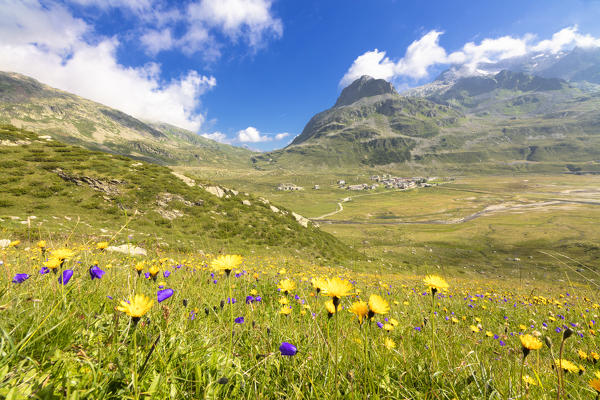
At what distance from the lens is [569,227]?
75.7 m

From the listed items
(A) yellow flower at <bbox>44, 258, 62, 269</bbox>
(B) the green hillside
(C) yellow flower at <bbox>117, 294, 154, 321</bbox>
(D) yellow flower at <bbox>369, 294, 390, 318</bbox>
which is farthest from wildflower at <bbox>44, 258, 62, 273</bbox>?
(B) the green hillside

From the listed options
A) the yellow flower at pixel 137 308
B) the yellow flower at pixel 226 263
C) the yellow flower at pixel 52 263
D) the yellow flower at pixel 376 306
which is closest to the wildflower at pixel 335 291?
the yellow flower at pixel 376 306

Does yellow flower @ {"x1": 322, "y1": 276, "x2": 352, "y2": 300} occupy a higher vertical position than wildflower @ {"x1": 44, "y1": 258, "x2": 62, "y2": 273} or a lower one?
higher

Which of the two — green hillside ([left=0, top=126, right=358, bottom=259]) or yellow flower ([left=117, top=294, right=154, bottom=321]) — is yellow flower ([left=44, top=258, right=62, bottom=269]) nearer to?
yellow flower ([left=117, top=294, right=154, bottom=321])

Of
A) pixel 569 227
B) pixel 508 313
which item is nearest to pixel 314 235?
pixel 508 313

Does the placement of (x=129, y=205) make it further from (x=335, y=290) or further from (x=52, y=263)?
(x=335, y=290)

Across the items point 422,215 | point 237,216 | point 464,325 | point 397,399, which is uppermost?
point 397,399

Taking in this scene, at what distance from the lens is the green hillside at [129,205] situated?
49.2 ft

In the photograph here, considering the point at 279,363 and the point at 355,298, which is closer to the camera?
the point at 279,363

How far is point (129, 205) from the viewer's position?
18266 mm

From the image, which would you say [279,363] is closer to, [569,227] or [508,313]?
[508,313]

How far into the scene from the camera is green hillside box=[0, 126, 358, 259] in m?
15.0

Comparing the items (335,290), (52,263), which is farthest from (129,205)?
(335,290)

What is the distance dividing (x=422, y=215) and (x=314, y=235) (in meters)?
102
